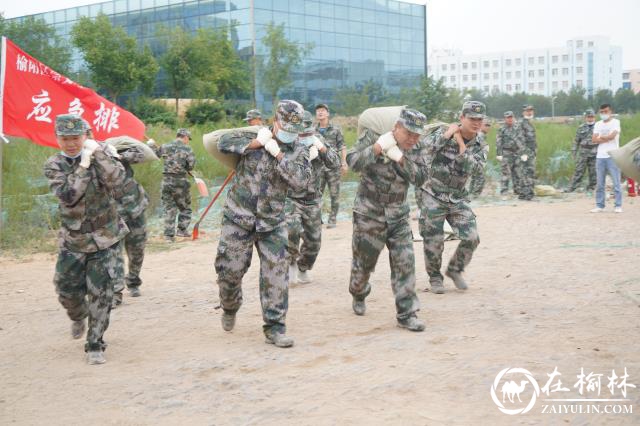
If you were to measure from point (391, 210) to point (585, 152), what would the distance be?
13.3m

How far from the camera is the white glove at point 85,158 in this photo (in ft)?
18.3

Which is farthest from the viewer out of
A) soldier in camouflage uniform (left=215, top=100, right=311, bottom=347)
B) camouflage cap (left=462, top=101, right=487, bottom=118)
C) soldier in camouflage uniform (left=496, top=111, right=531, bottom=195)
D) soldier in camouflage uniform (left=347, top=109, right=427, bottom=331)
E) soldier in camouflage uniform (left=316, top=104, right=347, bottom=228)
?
soldier in camouflage uniform (left=496, top=111, right=531, bottom=195)

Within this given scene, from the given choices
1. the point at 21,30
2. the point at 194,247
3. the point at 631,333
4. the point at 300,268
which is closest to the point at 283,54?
the point at 21,30

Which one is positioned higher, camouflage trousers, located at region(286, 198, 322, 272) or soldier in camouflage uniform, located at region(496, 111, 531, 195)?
soldier in camouflage uniform, located at region(496, 111, 531, 195)

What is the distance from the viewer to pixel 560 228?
41.1 ft

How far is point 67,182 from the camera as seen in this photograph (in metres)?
5.60

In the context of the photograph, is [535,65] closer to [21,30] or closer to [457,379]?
[21,30]

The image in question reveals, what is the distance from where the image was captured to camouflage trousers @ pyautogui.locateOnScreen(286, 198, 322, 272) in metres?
8.23

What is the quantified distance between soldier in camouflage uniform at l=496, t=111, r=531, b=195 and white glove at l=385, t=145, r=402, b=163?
481 inches

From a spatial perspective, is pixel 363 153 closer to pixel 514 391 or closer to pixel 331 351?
pixel 331 351

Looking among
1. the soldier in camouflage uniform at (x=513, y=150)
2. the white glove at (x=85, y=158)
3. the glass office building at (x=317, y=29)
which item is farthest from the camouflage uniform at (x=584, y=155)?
the glass office building at (x=317, y=29)

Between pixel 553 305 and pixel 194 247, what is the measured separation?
6714 mm

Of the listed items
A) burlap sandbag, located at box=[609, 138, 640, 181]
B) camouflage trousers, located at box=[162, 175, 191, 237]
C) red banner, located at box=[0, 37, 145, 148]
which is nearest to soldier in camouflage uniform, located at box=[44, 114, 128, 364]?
burlap sandbag, located at box=[609, 138, 640, 181]

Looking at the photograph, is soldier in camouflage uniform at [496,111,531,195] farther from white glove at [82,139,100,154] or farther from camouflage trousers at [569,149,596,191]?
white glove at [82,139,100,154]
